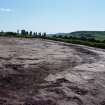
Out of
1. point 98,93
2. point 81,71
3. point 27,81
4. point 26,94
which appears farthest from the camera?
point 81,71

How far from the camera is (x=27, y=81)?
935 centimetres

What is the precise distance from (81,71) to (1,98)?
5.31 meters

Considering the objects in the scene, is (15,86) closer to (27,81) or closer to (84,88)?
(27,81)

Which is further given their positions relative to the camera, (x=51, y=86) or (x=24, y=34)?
(x=24, y=34)

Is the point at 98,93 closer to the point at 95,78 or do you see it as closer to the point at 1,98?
the point at 95,78

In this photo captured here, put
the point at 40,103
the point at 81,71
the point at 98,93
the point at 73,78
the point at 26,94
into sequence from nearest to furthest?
the point at 40,103, the point at 26,94, the point at 98,93, the point at 73,78, the point at 81,71

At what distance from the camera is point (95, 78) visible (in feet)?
33.0

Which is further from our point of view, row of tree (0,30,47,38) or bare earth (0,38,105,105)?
row of tree (0,30,47,38)

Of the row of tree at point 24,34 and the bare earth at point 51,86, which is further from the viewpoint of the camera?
the row of tree at point 24,34

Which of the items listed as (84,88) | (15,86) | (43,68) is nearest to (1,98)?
(15,86)

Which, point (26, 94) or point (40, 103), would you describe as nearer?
point (40, 103)

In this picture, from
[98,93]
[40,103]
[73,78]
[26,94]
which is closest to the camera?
[40,103]

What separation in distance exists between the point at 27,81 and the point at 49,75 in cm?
144

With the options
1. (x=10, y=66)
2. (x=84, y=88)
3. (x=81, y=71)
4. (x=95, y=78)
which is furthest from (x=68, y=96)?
(x=10, y=66)
